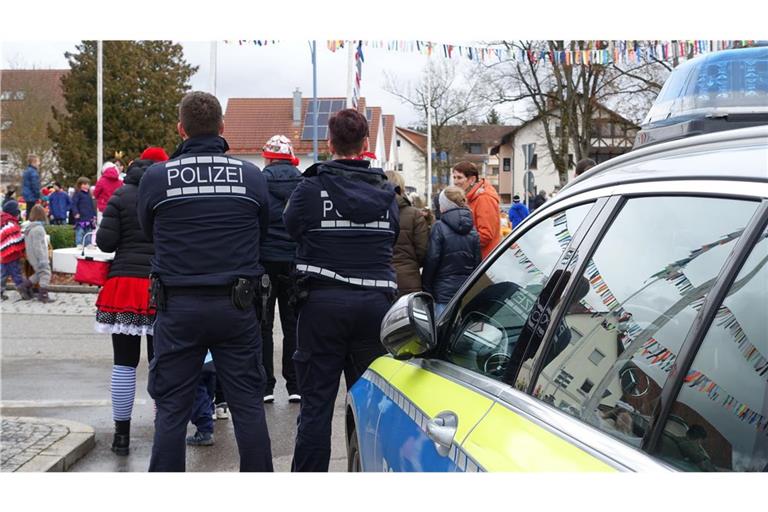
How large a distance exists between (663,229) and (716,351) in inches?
13.9

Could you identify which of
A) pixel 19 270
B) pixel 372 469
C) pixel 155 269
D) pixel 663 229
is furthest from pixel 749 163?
pixel 19 270

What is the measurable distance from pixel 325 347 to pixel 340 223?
0.63m

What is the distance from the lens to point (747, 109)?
2113 millimetres

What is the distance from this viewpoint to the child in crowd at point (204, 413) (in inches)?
226

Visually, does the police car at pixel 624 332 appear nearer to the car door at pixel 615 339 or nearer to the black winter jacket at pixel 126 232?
the car door at pixel 615 339

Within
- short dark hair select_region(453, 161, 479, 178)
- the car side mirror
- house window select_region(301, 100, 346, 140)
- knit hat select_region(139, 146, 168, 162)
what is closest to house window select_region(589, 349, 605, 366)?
the car side mirror

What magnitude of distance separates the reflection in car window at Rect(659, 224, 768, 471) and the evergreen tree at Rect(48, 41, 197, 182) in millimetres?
48919

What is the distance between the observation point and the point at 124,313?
5422 millimetres

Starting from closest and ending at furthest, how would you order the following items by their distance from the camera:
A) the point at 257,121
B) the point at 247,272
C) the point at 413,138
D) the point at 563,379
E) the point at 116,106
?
the point at 563,379, the point at 247,272, the point at 116,106, the point at 257,121, the point at 413,138

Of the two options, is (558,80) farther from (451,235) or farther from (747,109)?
(747,109)

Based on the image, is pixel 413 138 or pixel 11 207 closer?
pixel 11 207

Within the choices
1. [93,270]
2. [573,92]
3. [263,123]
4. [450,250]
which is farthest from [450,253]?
[263,123]

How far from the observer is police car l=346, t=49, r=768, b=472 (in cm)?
155

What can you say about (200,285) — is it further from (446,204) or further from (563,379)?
(446,204)
